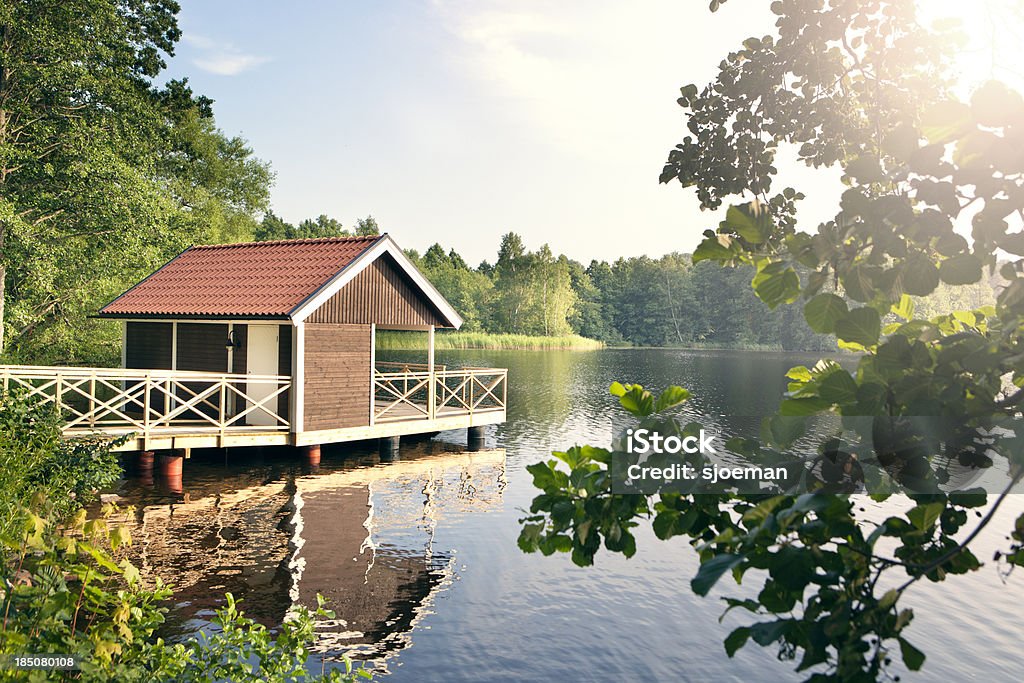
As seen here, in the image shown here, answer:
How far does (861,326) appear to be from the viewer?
2.00 metres

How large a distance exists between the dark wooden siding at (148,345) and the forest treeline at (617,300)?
6093 centimetres

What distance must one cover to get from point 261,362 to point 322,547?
671 centimetres

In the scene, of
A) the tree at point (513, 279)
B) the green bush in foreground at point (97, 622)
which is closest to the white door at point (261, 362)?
the green bush in foreground at point (97, 622)

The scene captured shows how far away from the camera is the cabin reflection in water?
9046 mm

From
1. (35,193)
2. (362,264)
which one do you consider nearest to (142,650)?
(362,264)

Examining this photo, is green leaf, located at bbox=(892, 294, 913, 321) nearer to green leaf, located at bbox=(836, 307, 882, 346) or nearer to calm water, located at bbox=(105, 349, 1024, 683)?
green leaf, located at bbox=(836, 307, 882, 346)

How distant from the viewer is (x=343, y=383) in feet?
57.8

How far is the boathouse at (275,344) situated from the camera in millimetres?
16156

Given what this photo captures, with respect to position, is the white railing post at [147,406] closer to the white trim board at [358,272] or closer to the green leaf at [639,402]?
the white trim board at [358,272]

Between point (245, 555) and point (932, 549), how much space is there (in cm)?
1017

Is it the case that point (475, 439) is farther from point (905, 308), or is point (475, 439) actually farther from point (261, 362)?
point (905, 308)

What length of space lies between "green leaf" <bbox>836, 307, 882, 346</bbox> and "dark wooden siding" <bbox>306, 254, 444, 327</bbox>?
1570 cm

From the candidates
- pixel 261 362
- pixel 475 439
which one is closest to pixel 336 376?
pixel 261 362

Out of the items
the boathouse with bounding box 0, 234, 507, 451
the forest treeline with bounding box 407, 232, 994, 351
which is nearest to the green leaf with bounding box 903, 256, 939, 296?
the boathouse with bounding box 0, 234, 507, 451
